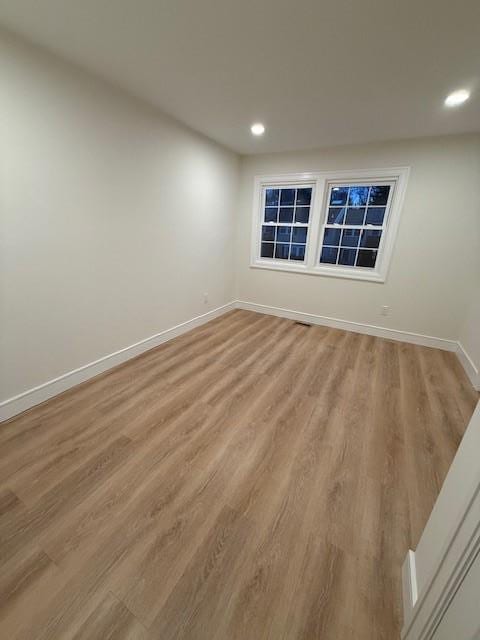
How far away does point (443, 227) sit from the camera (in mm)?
3049

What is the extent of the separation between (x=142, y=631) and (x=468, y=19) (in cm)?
309

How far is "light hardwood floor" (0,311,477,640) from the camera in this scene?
975 mm

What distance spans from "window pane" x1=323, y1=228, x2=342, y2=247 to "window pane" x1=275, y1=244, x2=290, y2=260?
0.59 m

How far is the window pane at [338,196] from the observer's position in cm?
356

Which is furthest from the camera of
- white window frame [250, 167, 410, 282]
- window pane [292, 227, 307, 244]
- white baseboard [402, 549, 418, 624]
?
window pane [292, 227, 307, 244]

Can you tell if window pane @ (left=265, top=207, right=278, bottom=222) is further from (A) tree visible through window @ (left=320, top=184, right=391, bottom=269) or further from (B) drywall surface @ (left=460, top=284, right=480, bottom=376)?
(B) drywall surface @ (left=460, top=284, right=480, bottom=376)

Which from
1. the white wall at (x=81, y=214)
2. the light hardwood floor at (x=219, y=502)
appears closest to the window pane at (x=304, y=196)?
the white wall at (x=81, y=214)

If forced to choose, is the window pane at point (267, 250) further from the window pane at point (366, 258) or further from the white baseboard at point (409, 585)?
the white baseboard at point (409, 585)

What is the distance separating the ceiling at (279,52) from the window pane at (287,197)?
1374mm

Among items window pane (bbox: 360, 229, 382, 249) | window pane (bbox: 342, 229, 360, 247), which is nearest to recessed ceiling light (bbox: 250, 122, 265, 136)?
window pane (bbox: 342, 229, 360, 247)

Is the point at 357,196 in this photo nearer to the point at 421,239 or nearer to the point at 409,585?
the point at 421,239

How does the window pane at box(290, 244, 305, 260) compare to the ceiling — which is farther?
the window pane at box(290, 244, 305, 260)

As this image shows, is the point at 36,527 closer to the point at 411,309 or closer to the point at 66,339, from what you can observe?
the point at 66,339

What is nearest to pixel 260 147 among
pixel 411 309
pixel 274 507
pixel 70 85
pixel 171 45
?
pixel 171 45
